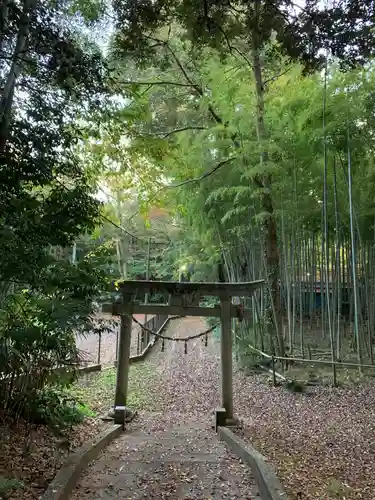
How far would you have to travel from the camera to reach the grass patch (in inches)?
215

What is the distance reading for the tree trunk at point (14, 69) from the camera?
7.19ft

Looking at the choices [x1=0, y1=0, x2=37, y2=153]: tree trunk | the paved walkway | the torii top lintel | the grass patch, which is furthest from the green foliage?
[x1=0, y1=0, x2=37, y2=153]: tree trunk

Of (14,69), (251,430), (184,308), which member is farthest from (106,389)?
(14,69)

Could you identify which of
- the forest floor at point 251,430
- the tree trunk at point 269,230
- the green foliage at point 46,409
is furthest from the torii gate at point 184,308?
the tree trunk at point 269,230

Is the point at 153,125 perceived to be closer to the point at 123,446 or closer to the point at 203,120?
the point at 203,120

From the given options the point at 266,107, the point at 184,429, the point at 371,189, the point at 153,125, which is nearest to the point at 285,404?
the point at 184,429

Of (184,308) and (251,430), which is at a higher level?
(184,308)

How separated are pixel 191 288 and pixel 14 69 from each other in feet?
10.00

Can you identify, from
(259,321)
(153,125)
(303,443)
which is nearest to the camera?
(303,443)

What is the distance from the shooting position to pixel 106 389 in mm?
6449

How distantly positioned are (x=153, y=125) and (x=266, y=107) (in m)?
2.71

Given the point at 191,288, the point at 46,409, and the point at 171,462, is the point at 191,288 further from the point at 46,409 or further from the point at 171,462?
the point at 46,409

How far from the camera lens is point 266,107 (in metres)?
6.09

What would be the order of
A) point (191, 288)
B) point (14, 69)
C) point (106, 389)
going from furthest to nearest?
point (106, 389)
point (191, 288)
point (14, 69)
